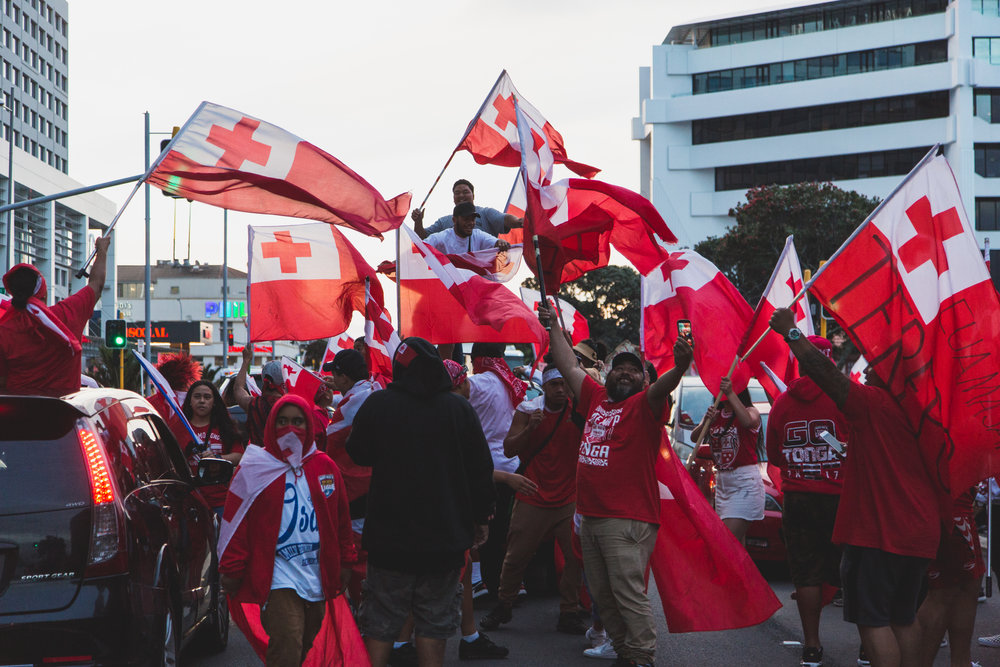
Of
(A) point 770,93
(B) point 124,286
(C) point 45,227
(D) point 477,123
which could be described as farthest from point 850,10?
(B) point 124,286

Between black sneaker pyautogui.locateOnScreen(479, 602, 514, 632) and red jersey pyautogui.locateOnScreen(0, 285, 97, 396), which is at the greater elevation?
red jersey pyautogui.locateOnScreen(0, 285, 97, 396)

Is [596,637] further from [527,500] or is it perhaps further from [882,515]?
[882,515]

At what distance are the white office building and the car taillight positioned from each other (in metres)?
56.2

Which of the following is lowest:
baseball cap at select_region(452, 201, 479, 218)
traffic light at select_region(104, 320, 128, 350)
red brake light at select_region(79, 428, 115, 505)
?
red brake light at select_region(79, 428, 115, 505)

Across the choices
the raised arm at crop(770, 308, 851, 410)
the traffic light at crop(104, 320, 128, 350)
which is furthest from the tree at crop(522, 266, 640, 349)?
the raised arm at crop(770, 308, 851, 410)

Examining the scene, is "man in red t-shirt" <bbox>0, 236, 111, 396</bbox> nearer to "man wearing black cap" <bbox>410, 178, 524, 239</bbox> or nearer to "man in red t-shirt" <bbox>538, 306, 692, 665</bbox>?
"man in red t-shirt" <bbox>538, 306, 692, 665</bbox>

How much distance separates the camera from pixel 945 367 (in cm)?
568

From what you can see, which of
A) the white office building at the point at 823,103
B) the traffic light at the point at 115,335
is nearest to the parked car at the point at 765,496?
the traffic light at the point at 115,335

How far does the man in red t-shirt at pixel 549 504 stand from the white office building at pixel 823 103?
52.4 metres

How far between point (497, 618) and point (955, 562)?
3.47 metres

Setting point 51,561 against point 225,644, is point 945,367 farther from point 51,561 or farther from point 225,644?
point 225,644

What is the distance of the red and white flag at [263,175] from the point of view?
782cm

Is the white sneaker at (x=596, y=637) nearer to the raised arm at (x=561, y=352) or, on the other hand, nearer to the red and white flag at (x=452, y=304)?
the raised arm at (x=561, y=352)

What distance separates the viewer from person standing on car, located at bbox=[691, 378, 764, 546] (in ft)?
28.9
